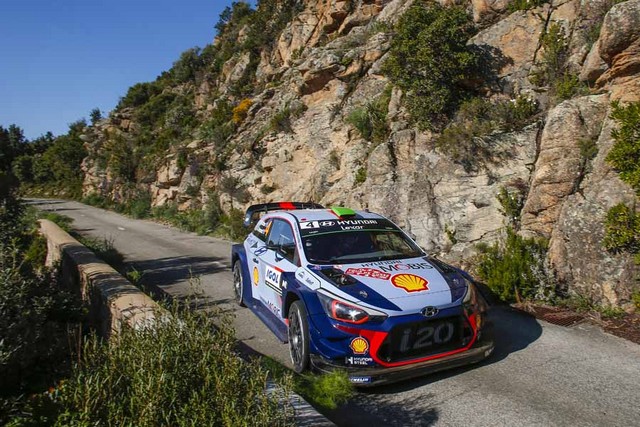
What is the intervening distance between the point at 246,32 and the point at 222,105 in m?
8.18

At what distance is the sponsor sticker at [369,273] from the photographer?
5031 mm

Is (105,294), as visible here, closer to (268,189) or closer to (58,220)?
(268,189)

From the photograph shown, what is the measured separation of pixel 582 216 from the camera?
7191 millimetres

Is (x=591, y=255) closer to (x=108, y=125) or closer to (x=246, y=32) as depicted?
Answer: (x=246, y=32)

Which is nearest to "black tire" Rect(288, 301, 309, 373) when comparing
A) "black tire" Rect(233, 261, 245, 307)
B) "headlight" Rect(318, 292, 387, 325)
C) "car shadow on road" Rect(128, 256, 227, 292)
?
"headlight" Rect(318, 292, 387, 325)

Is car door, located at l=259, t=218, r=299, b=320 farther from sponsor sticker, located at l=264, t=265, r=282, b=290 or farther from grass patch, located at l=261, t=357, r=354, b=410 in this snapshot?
grass patch, located at l=261, t=357, r=354, b=410

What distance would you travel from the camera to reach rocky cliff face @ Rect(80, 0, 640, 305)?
7.52 meters

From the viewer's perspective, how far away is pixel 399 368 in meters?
4.32

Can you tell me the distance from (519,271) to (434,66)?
661 centimetres

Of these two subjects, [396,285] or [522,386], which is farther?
[396,285]

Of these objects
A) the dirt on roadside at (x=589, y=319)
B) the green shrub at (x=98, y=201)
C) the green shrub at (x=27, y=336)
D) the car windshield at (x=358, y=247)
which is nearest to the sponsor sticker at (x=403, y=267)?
the car windshield at (x=358, y=247)

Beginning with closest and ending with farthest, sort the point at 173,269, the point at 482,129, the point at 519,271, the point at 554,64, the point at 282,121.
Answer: the point at 519,271 < the point at 482,129 < the point at 554,64 < the point at 173,269 < the point at 282,121

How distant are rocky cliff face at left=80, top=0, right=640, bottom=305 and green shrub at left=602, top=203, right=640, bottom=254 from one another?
0.16 m

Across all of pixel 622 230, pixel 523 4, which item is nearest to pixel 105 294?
pixel 622 230
